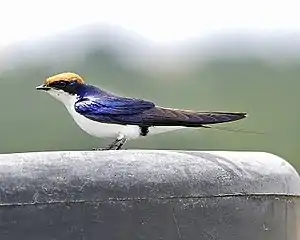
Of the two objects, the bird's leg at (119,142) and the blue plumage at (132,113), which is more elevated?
the blue plumage at (132,113)

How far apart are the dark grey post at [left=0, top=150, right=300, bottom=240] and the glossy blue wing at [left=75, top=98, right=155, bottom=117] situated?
2.47 ft

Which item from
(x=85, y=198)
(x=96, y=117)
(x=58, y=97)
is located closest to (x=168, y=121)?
(x=96, y=117)

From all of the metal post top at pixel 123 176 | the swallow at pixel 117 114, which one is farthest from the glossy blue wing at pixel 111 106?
the metal post top at pixel 123 176

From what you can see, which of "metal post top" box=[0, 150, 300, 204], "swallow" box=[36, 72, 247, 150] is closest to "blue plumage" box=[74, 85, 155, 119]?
"swallow" box=[36, 72, 247, 150]

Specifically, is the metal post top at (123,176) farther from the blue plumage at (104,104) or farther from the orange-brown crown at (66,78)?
the orange-brown crown at (66,78)

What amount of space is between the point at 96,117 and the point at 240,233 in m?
1.09

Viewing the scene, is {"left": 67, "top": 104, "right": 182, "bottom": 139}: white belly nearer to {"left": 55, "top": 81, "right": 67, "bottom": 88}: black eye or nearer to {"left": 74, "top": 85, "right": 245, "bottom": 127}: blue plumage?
{"left": 74, "top": 85, "right": 245, "bottom": 127}: blue plumage

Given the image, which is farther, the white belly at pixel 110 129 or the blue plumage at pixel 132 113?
the white belly at pixel 110 129

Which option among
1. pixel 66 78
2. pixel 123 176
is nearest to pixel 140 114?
pixel 66 78

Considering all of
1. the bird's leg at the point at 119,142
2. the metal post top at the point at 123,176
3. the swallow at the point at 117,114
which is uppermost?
the metal post top at the point at 123,176

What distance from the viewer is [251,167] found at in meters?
3.37

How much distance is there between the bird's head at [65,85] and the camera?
4.38 metres

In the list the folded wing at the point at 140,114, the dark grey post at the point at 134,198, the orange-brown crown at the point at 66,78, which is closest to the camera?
the dark grey post at the point at 134,198

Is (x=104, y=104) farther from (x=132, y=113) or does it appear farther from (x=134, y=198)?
(x=134, y=198)
